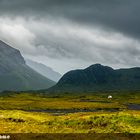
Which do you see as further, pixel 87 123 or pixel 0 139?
pixel 87 123

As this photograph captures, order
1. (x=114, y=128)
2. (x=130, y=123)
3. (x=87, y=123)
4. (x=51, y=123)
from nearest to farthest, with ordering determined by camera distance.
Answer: (x=114, y=128) → (x=130, y=123) → (x=87, y=123) → (x=51, y=123)

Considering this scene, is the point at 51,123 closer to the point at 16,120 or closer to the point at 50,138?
the point at 16,120

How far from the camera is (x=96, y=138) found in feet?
126

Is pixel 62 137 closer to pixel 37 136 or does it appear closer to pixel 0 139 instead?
pixel 37 136

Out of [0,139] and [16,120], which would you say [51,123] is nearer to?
[16,120]

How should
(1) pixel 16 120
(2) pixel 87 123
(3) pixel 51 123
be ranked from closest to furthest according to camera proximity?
(2) pixel 87 123 < (3) pixel 51 123 < (1) pixel 16 120

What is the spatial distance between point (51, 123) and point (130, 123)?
1461 cm

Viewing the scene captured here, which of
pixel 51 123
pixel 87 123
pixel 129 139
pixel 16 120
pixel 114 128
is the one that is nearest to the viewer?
pixel 129 139

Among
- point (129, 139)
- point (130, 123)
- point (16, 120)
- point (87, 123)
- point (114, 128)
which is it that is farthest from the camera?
point (16, 120)

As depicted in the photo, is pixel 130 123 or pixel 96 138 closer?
pixel 96 138

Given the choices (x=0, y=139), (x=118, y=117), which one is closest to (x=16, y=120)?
(x=118, y=117)

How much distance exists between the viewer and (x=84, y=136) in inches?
1576

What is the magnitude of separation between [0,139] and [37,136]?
590cm

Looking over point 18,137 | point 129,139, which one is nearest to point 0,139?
point 18,137
